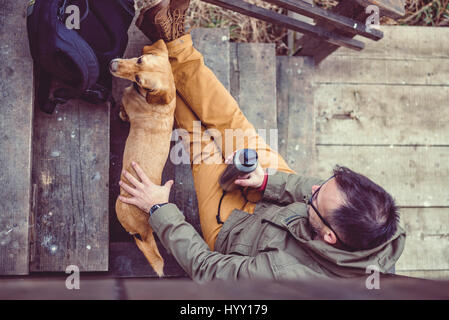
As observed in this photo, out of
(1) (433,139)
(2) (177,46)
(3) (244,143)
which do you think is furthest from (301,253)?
(1) (433,139)

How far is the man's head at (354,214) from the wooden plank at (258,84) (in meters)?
0.87

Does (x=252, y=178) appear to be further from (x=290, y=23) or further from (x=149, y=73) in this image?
(x=290, y=23)

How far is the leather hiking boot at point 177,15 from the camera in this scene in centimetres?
188

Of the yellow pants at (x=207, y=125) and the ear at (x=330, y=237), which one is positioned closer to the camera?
the ear at (x=330, y=237)

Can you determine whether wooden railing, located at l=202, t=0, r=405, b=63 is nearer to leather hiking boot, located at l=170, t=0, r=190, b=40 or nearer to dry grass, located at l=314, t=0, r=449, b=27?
leather hiking boot, located at l=170, t=0, r=190, b=40

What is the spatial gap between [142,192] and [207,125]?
534 millimetres

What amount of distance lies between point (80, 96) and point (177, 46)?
57 centimetres

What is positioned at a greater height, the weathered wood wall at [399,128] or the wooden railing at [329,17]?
the wooden railing at [329,17]

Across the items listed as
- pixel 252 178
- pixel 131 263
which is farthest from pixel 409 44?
pixel 131 263

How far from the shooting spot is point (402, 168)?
2.51 metres

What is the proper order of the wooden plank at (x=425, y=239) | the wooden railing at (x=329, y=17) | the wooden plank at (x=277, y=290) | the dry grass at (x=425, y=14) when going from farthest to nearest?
the dry grass at (x=425, y=14), the wooden plank at (x=425, y=239), the wooden railing at (x=329, y=17), the wooden plank at (x=277, y=290)

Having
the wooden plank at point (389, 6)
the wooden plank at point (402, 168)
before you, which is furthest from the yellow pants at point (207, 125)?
the wooden plank at point (389, 6)

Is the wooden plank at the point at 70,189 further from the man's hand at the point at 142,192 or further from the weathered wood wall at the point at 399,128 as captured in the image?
the weathered wood wall at the point at 399,128

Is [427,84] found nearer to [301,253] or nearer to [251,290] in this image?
[301,253]
